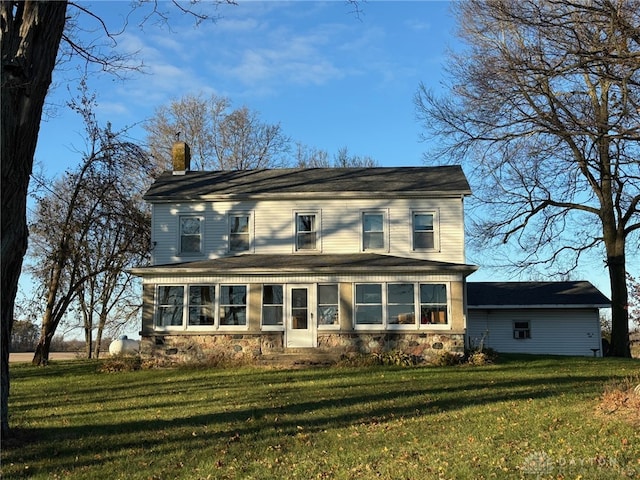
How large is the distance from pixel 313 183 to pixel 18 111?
1431 cm

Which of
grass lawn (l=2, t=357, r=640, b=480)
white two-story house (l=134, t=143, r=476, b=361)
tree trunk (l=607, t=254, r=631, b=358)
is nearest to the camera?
grass lawn (l=2, t=357, r=640, b=480)

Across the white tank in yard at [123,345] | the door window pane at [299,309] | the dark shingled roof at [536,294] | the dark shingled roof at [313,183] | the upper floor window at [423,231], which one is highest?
the dark shingled roof at [313,183]

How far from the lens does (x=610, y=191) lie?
22.7 meters

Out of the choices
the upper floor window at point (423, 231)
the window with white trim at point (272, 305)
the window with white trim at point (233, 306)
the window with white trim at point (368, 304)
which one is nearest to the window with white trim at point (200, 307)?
the window with white trim at point (233, 306)

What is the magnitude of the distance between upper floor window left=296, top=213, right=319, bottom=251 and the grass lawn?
23.2ft

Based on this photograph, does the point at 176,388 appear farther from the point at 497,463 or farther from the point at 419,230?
the point at 419,230

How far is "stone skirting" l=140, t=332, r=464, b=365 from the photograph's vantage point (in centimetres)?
1750

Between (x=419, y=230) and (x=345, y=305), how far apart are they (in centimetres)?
386

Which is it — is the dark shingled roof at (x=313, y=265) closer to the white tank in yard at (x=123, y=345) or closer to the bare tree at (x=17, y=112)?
the white tank in yard at (x=123, y=345)

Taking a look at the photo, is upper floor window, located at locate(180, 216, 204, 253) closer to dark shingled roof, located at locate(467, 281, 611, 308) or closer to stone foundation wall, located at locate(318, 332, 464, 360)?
stone foundation wall, located at locate(318, 332, 464, 360)

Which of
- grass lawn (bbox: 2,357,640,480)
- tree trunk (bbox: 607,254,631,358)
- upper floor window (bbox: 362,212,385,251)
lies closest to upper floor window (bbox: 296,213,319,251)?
upper floor window (bbox: 362,212,385,251)

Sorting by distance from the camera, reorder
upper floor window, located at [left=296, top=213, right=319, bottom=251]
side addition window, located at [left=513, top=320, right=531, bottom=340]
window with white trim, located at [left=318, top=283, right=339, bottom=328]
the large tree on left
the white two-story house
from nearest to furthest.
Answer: the large tree on left
the white two-story house
window with white trim, located at [left=318, top=283, right=339, bottom=328]
upper floor window, located at [left=296, top=213, right=319, bottom=251]
side addition window, located at [left=513, top=320, right=531, bottom=340]

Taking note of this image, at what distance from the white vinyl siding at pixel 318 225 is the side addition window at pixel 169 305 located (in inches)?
73.4

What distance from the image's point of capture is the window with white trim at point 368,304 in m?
17.9
